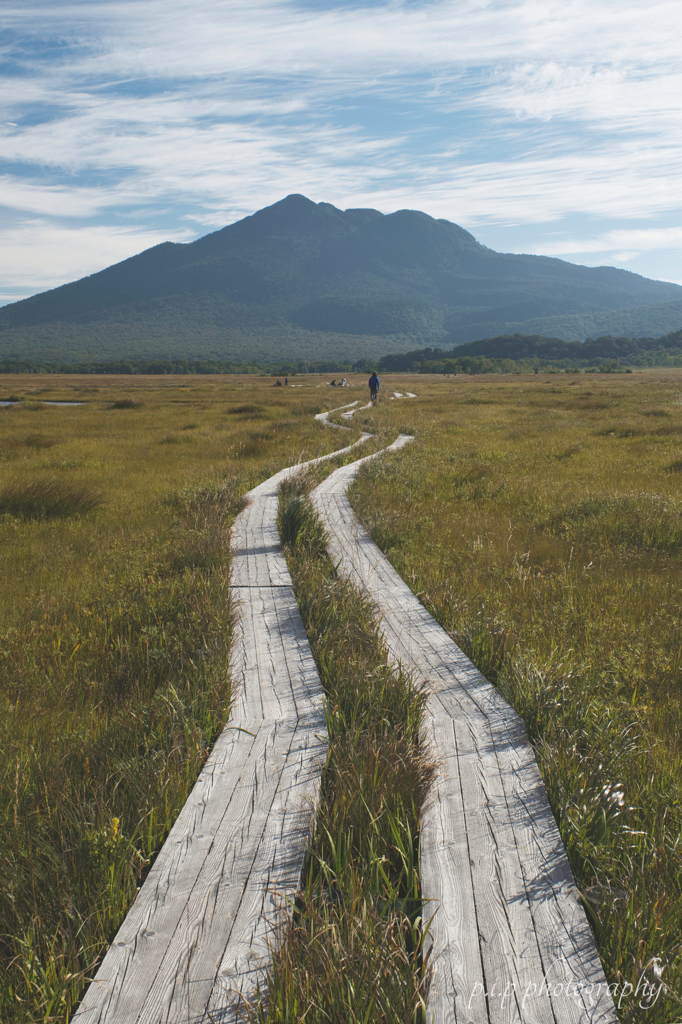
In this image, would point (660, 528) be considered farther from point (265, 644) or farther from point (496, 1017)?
point (496, 1017)

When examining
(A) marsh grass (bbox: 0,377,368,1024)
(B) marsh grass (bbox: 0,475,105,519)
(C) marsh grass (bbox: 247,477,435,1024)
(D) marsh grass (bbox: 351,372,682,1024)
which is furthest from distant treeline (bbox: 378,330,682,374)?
(C) marsh grass (bbox: 247,477,435,1024)

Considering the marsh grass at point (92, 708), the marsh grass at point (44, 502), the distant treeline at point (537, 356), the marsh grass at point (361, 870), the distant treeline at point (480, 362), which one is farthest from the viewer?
the distant treeline at point (537, 356)

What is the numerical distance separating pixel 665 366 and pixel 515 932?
159m

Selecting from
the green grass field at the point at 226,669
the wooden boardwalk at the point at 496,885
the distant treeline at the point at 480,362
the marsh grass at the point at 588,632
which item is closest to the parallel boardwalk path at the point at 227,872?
the green grass field at the point at 226,669

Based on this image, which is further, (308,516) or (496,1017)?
(308,516)

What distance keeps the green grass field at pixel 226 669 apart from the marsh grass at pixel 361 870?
0.20 feet

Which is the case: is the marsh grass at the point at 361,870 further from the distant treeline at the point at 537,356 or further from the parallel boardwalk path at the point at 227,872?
the distant treeline at the point at 537,356

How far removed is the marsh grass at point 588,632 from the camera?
2.23 meters

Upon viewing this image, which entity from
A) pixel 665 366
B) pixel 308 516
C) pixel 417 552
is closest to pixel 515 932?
pixel 417 552

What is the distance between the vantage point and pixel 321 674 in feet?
12.9

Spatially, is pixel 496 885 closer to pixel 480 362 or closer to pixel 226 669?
pixel 226 669

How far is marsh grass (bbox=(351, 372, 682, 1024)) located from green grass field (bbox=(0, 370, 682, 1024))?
16 mm

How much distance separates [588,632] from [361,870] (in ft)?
10.8

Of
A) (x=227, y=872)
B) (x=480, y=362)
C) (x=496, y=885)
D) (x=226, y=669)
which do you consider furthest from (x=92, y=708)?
(x=480, y=362)
